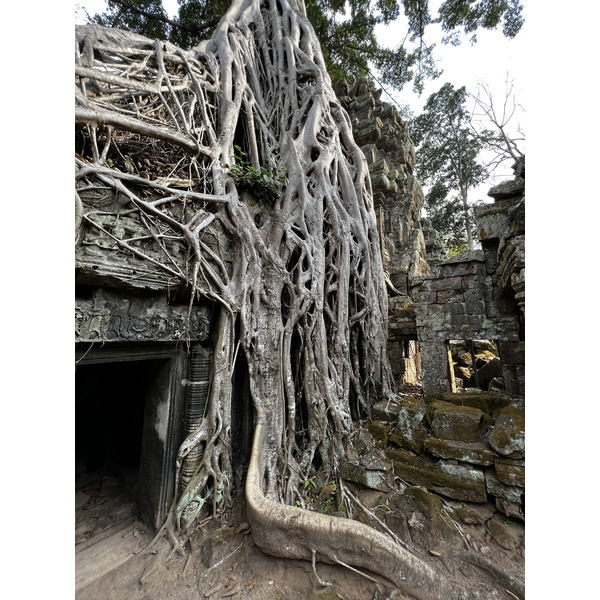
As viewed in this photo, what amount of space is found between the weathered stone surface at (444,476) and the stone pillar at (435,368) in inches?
34.7

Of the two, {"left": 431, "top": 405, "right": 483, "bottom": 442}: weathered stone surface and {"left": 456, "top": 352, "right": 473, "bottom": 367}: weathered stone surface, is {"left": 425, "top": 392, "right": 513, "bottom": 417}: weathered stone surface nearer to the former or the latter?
{"left": 431, "top": 405, "right": 483, "bottom": 442}: weathered stone surface

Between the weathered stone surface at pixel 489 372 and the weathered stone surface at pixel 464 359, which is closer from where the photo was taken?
the weathered stone surface at pixel 489 372

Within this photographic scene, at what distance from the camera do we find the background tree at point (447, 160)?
395 inches

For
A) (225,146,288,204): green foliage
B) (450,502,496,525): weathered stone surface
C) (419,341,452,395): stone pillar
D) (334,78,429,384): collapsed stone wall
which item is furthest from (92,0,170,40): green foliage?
(450,502,496,525): weathered stone surface

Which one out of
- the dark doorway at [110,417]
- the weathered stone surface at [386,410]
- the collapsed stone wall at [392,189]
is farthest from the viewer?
the collapsed stone wall at [392,189]

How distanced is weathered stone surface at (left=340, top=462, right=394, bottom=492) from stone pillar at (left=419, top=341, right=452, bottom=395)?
1.08m

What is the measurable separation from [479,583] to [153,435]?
2530 mm

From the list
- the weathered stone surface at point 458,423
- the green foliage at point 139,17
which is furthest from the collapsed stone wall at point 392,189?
the green foliage at point 139,17

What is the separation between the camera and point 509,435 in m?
1.85

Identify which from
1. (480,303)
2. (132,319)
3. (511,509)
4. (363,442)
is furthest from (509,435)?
(132,319)

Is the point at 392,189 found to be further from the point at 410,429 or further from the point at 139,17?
the point at 139,17

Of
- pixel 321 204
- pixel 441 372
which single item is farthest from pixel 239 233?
pixel 441 372

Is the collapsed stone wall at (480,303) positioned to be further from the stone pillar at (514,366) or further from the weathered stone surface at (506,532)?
the weathered stone surface at (506,532)

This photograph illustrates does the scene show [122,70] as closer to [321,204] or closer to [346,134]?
[321,204]
